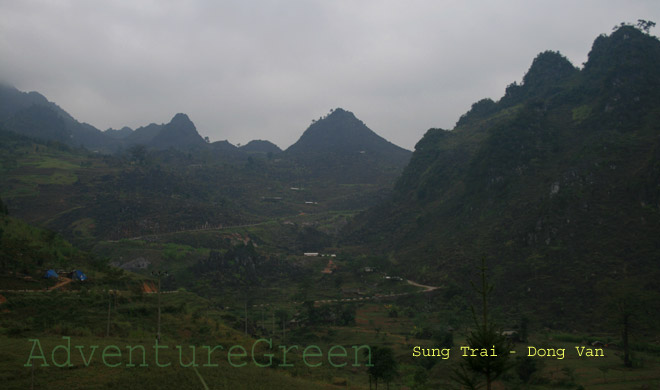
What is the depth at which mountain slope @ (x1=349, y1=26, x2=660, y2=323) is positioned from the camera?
4588cm

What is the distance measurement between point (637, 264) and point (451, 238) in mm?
28916

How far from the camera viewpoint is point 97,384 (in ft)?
55.0

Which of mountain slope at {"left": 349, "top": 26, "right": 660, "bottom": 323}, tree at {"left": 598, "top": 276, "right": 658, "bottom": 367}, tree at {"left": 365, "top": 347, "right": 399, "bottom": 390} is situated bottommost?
tree at {"left": 365, "top": 347, "right": 399, "bottom": 390}

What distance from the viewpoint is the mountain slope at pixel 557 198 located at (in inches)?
1806

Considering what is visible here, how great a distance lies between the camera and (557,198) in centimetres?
5619

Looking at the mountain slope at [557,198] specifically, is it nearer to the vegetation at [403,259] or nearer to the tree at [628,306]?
the vegetation at [403,259]

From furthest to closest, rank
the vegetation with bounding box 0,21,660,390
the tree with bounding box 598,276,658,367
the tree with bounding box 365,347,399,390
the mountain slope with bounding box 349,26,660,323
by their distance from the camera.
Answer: the mountain slope with bounding box 349,26,660,323 → the tree with bounding box 598,276,658,367 → the vegetation with bounding box 0,21,660,390 → the tree with bounding box 365,347,399,390

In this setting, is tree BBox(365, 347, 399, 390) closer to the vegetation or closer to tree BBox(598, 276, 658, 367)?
the vegetation

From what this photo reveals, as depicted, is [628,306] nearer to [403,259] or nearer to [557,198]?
[557,198]

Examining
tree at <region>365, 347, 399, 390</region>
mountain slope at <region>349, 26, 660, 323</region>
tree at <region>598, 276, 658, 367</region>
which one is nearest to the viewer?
tree at <region>365, 347, 399, 390</region>

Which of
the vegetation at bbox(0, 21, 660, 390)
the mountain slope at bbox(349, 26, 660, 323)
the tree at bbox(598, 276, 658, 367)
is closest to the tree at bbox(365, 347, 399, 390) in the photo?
the vegetation at bbox(0, 21, 660, 390)

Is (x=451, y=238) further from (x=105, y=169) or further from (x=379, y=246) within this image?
(x=105, y=169)

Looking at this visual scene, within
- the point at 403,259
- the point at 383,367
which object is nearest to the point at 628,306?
the point at 383,367

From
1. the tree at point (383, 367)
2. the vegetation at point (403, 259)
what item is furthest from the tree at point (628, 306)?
the tree at point (383, 367)
